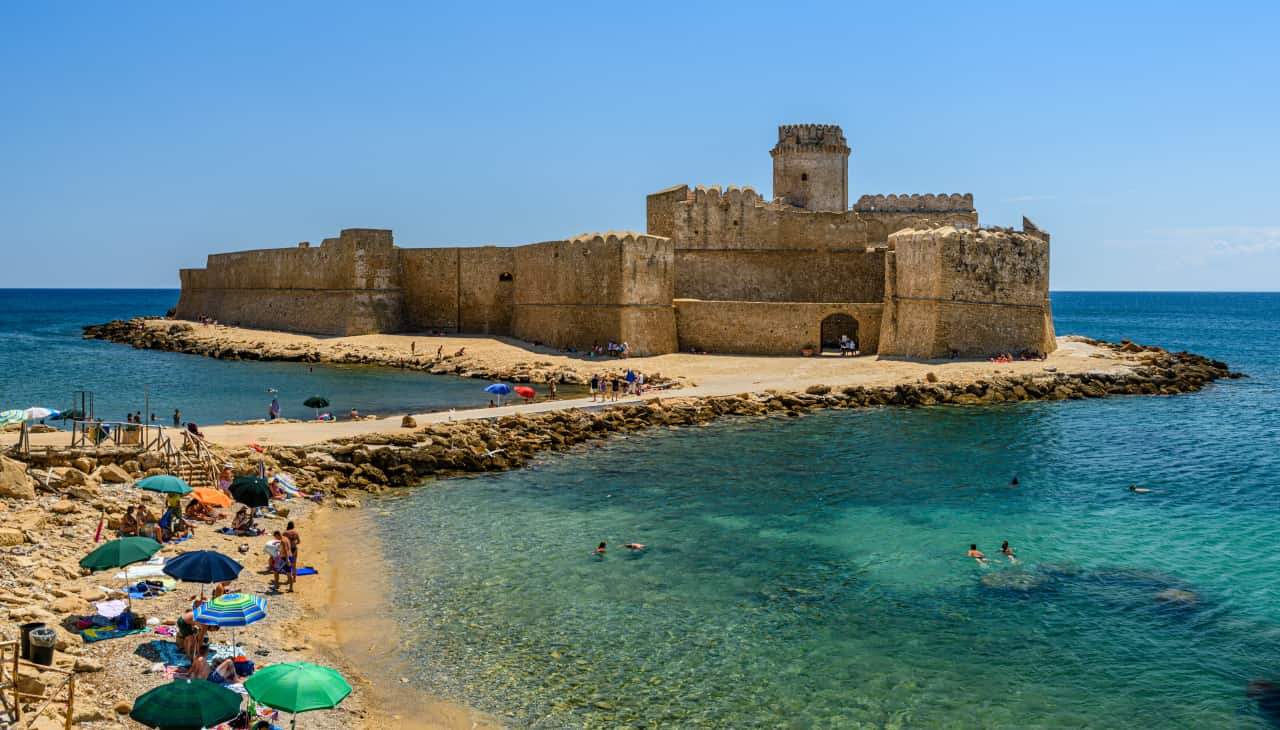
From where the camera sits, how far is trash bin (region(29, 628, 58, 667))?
372 inches

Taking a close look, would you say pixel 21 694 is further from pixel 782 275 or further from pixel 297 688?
pixel 782 275

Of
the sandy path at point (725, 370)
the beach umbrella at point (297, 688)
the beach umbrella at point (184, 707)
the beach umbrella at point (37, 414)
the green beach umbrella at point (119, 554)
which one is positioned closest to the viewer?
the beach umbrella at point (184, 707)

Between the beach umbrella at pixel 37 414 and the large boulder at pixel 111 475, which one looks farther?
the beach umbrella at pixel 37 414

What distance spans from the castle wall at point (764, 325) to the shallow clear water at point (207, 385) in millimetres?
8548

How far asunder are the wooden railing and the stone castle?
28.3m

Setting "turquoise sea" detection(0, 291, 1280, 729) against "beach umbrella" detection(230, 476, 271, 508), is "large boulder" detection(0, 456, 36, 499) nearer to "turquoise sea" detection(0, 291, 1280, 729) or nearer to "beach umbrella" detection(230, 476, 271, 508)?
"beach umbrella" detection(230, 476, 271, 508)

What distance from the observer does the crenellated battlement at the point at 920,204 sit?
44.3 meters

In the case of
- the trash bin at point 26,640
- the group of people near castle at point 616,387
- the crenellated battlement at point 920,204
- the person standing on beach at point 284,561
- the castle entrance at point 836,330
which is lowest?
the person standing on beach at point 284,561

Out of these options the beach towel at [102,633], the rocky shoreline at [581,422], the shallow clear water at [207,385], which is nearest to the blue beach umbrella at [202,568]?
the beach towel at [102,633]

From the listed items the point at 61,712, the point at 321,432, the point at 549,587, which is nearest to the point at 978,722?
the point at 549,587

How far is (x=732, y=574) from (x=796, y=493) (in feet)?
17.1

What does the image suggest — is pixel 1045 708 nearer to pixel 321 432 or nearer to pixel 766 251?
pixel 321 432

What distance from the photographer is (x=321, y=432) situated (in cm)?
2261

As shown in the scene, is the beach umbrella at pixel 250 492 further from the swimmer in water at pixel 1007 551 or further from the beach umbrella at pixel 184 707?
the swimmer in water at pixel 1007 551
